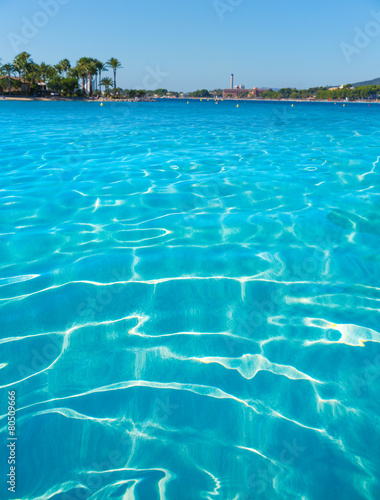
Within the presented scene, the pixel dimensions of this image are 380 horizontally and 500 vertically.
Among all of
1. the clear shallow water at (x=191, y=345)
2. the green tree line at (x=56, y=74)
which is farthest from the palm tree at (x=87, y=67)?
the clear shallow water at (x=191, y=345)

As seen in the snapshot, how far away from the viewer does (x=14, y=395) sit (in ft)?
8.32

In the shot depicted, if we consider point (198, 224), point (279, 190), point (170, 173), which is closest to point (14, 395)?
point (198, 224)

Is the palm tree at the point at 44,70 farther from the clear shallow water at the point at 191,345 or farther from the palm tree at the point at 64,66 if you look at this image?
the clear shallow water at the point at 191,345

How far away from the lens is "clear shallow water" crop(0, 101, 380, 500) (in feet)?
6.99

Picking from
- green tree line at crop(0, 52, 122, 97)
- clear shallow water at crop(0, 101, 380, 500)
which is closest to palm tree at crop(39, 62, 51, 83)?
green tree line at crop(0, 52, 122, 97)

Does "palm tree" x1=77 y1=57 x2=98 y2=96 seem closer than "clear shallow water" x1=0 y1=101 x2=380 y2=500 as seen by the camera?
No

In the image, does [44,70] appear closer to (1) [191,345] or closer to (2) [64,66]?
(2) [64,66]

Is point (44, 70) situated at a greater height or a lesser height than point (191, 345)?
greater

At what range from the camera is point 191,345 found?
3078mm

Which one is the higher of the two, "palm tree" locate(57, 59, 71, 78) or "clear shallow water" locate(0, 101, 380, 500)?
"palm tree" locate(57, 59, 71, 78)

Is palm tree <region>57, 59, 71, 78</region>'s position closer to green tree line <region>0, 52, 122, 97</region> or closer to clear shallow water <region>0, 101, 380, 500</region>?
green tree line <region>0, 52, 122, 97</region>

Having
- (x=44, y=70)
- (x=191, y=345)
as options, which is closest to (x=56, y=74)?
(x=44, y=70)

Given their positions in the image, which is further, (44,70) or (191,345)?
(44,70)

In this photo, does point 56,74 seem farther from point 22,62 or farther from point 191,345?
point 191,345
